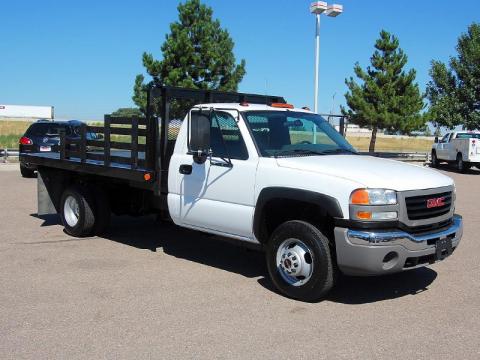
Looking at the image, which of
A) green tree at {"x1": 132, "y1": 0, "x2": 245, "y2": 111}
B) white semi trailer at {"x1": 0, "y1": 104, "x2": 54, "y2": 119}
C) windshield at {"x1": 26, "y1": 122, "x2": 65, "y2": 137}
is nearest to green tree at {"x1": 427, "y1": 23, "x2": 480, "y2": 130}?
green tree at {"x1": 132, "y1": 0, "x2": 245, "y2": 111}

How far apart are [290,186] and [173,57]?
24.1 meters

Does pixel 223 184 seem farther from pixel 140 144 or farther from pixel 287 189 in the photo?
pixel 140 144

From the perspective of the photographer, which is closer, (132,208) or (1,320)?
(1,320)

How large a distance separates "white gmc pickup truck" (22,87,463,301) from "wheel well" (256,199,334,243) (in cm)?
1

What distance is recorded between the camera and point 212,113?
6293mm

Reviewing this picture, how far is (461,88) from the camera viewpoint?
119ft

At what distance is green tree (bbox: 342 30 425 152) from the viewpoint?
111 feet

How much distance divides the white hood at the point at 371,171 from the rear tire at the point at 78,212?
3.62 metres

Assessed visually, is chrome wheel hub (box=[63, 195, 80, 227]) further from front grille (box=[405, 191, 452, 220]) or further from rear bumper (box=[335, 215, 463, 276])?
front grille (box=[405, 191, 452, 220])

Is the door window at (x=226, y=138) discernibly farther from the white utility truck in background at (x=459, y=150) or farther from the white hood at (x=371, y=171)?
the white utility truck in background at (x=459, y=150)

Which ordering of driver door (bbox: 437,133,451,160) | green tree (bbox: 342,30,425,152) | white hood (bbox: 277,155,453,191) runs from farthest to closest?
green tree (bbox: 342,30,425,152), driver door (bbox: 437,133,451,160), white hood (bbox: 277,155,453,191)

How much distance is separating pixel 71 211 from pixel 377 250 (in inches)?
205

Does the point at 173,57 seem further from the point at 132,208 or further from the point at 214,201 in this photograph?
the point at 214,201

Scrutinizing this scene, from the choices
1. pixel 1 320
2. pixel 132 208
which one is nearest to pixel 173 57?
pixel 132 208
